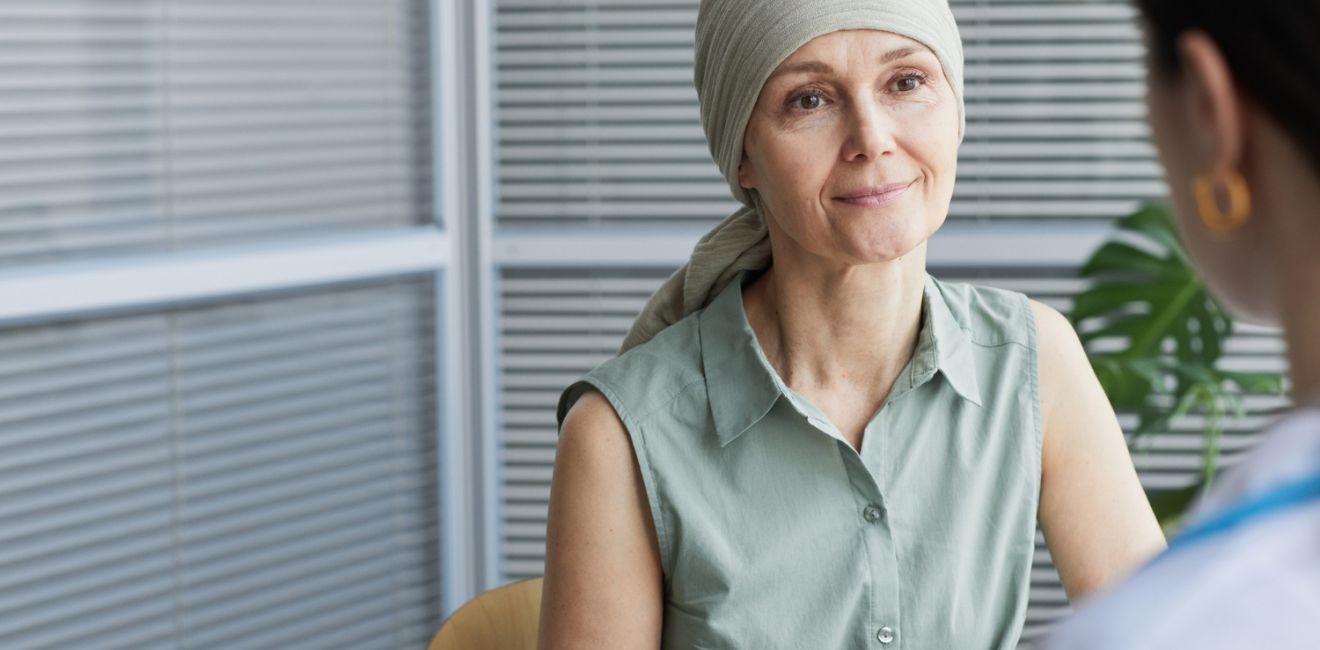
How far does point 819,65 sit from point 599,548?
0.53m

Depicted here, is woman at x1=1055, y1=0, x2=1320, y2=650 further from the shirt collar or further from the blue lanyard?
the shirt collar

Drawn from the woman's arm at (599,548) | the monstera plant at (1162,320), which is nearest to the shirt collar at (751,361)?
the woman's arm at (599,548)

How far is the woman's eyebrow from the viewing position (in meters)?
1.39

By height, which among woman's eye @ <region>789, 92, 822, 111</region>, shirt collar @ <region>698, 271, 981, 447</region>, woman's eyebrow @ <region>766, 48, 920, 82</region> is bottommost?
shirt collar @ <region>698, 271, 981, 447</region>

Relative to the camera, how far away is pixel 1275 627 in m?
0.54

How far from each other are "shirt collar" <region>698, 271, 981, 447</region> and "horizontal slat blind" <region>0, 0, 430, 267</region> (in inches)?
43.2

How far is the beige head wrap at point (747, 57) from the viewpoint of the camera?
4.51 ft

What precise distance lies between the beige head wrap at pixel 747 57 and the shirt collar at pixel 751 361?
38 mm

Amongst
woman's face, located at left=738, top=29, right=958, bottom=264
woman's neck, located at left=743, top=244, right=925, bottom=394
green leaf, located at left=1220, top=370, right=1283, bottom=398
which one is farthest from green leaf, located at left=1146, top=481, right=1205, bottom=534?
woman's face, located at left=738, top=29, right=958, bottom=264

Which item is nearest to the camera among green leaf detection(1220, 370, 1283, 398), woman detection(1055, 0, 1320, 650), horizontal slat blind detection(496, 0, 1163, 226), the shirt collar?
woman detection(1055, 0, 1320, 650)

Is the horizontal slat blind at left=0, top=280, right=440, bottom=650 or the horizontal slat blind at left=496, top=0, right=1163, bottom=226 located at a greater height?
the horizontal slat blind at left=496, top=0, right=1163, bottom=226

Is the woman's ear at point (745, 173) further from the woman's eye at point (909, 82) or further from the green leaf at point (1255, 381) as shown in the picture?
the green leaf at point (1255, 381)

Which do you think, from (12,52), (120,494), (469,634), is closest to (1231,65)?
(469,634)

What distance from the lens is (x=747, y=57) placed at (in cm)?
141
